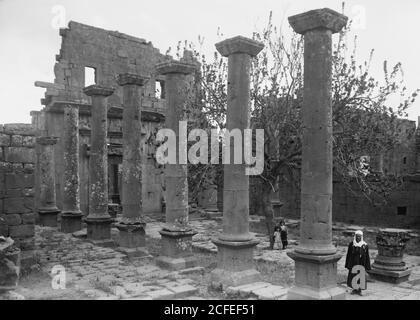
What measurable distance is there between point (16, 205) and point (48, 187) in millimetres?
Answer: 9015

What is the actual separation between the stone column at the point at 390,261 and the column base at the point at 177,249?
426 cm

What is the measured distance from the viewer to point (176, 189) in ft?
34.8

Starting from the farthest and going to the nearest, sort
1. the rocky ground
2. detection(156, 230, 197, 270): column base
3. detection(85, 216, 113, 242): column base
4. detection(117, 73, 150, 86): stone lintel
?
detection(85, 216, 113, 242): column base
detection(117, 73, 150, 86): stone lintel
detection(156, 230, 197, 270): column base
the rocky ground

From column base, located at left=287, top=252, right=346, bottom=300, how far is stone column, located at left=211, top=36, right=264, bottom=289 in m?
1.62

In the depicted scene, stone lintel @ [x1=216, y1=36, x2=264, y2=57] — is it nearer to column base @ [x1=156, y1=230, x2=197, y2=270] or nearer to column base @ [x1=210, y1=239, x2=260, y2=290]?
column base @ [x1=210, y1=239, x2=260, y2=290]

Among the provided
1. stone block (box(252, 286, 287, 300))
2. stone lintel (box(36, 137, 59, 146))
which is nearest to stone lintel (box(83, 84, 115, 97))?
stone lintel (box(36, 137, 59, 146))

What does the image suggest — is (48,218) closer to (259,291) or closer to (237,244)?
(237,244)

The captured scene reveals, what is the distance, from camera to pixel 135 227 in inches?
477

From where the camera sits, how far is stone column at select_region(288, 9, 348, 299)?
7184 millimetres

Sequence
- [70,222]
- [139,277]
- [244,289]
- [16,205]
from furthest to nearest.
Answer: [70,222]
[16,205]
[139,277]
[244,289]

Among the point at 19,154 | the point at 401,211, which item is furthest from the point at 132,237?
the point at 401,211
